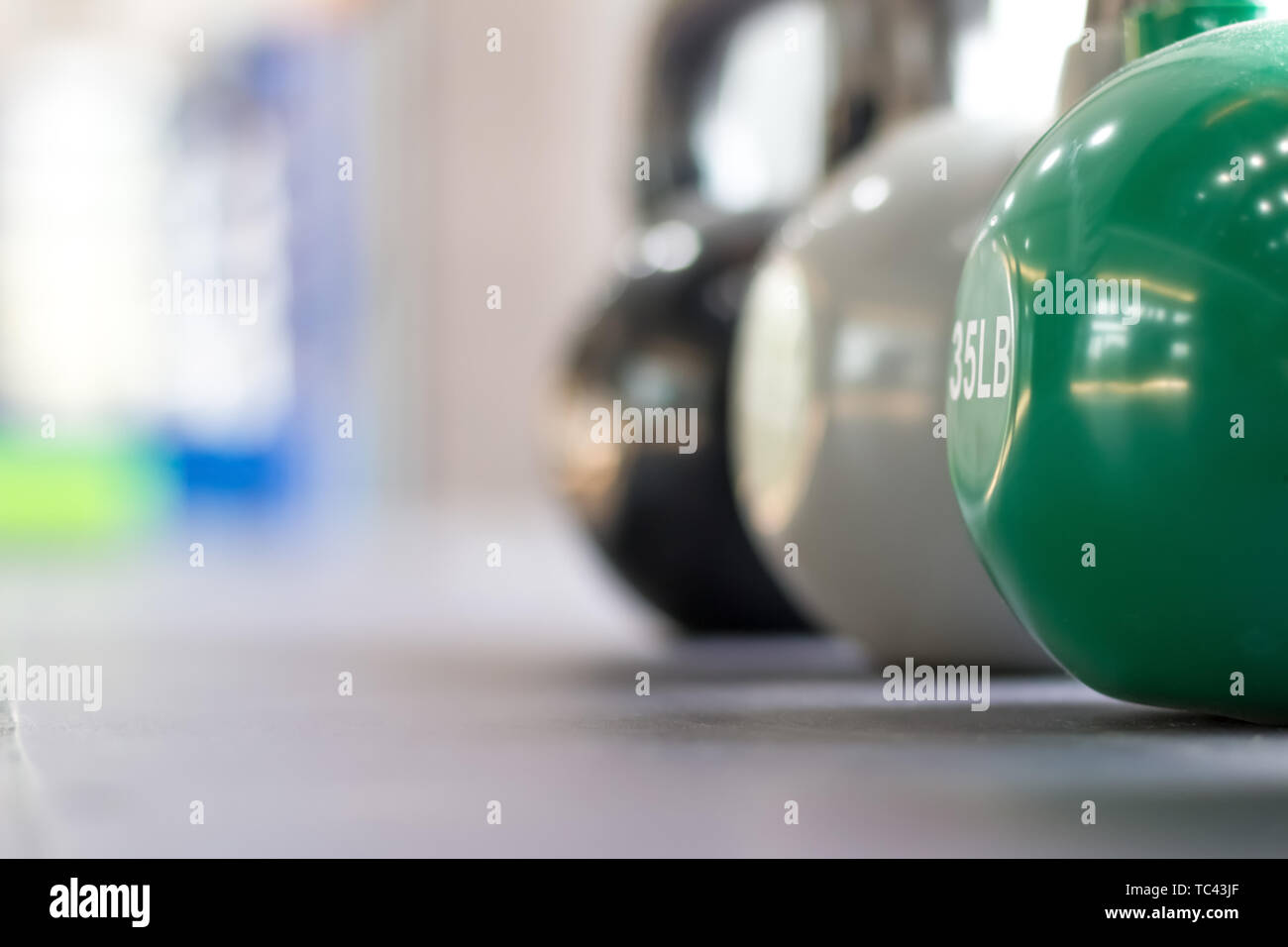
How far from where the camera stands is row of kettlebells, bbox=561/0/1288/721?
107cm

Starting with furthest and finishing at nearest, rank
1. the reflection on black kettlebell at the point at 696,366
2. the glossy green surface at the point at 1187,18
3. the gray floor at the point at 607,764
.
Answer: the reflection on black kettlebell at the point at 696,366
the glossy green surface at the point at 1187,18
the gray floor at the point at 607,764

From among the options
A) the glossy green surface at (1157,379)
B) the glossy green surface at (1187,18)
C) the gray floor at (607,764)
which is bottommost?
the gray floor at (607,764)

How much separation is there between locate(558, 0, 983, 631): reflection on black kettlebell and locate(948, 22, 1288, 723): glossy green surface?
0.72 meters

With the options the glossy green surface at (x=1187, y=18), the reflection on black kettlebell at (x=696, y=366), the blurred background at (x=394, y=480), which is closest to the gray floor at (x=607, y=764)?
the blurred background at (x=394, y=480)

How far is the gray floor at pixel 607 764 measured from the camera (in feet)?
3.08

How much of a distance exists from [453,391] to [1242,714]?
5948 millimetres

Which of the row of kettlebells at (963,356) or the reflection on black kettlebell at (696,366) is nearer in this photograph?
the row of kettlebells at (963,356)

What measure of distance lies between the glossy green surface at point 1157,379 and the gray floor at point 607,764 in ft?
0.26

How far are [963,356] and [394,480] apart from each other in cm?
605

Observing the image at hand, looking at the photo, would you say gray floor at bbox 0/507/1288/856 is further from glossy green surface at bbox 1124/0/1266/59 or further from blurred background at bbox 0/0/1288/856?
glossy green surface at bbox 1124/0/1266/59

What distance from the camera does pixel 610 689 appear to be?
160 cm

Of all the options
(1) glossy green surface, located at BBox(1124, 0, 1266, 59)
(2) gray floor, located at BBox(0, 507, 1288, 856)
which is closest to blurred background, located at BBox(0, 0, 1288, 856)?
(2) gray floor, located at BBox(0, 507, 1288, 856)

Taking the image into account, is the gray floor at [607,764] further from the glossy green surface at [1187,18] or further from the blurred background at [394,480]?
the glossy green surface at [1187,18]

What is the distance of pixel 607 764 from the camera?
1170 millimetres
